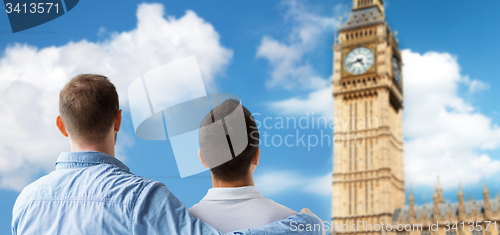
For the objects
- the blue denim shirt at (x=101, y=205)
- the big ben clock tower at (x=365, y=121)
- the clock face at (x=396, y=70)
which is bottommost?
the blue denim shirt at (x=101, y=205)

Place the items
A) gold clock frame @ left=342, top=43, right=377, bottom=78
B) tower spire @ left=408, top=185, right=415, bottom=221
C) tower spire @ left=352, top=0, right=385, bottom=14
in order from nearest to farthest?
1. tower spire @ left=408, top=185, right=415, bottom=221
2. gold clock frame @ left=342, top=43, right=377, bottom=78
3. tower spire @ left=352, top=0, right=385, bottom=14

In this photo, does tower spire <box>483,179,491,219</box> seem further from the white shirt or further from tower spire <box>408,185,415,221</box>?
the white shirt

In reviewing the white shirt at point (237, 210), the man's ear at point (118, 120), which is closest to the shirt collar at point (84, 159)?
the man's ear at point (118, 120)

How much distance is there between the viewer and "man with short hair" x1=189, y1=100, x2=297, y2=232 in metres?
2.06

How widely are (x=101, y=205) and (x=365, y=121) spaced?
38.8 metres

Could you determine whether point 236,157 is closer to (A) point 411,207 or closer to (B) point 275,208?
(B) point 275,208

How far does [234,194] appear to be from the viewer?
214 centimetres

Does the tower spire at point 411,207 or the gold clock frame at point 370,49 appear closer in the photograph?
the tower spire at point 411,207

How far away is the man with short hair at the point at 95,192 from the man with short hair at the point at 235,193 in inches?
5.7

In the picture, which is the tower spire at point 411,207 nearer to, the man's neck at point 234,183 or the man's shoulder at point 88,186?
the man's neck at point 234,183

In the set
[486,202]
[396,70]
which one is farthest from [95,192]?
[396,70]

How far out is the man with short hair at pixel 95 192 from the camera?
180 cm

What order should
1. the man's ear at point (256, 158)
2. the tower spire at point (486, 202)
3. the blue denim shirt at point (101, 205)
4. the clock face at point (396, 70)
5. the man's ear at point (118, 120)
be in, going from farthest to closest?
1. the clock face at point (396, 70)
2. the tower spire at point (486, 202)
3. the man's ear at point (256, 158)
4. the man's ear at point (118, 120)
5. the blue denim shirt at point (101, 205)

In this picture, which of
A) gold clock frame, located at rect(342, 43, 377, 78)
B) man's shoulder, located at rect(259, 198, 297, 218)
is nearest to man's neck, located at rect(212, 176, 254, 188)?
man's shoulder, located at rect(259, 198, 297, 218)
